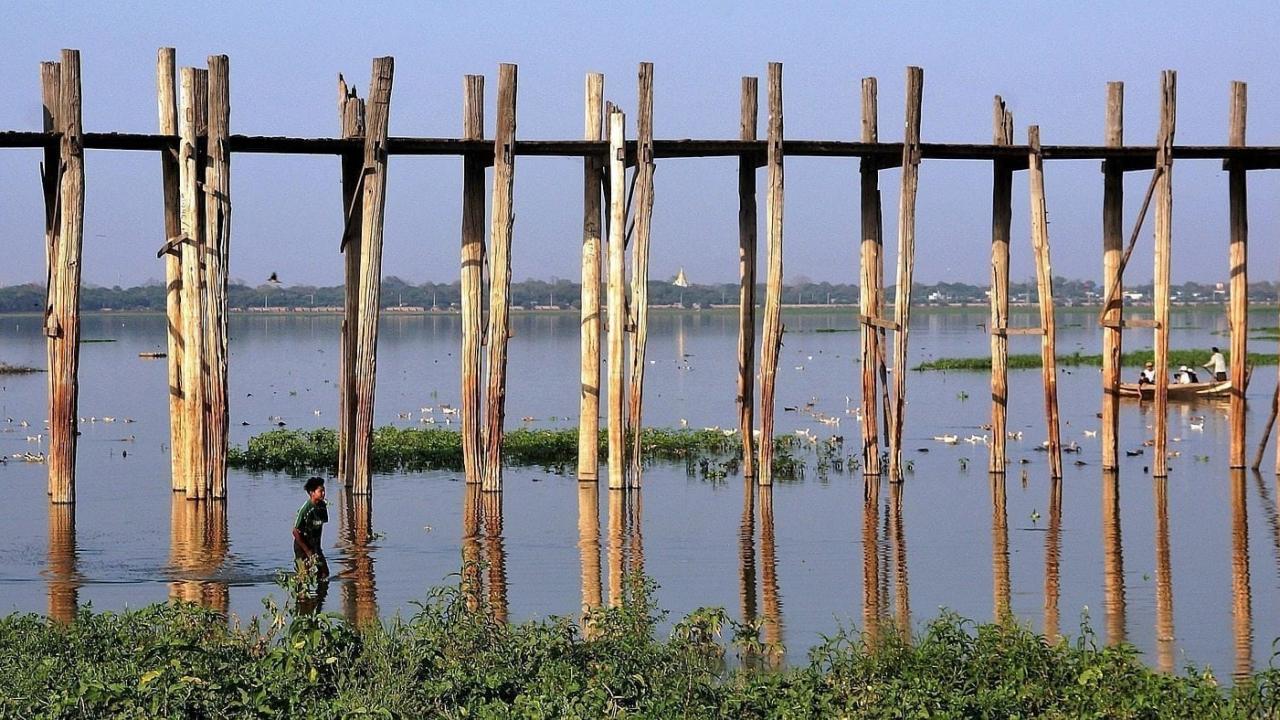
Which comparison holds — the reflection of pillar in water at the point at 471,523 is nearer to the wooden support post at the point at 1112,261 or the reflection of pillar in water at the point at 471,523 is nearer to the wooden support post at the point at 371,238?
the wooden support post at the point at 371,238

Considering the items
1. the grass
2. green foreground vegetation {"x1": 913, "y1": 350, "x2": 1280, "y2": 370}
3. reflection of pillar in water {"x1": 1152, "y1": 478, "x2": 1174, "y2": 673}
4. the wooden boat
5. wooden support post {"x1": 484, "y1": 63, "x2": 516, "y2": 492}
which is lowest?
reflection of pillar in water {"x1": 1152, "y1": 478, "x2": 1174, "y2": 673}

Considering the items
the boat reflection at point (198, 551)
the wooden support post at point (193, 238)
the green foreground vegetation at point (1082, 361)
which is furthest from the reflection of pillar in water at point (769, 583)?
the green foreground vegetation at point (1082, 361)

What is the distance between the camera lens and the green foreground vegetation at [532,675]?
10.7 metres

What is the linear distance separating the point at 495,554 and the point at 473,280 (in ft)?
14.4

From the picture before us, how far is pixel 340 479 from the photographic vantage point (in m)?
23.1

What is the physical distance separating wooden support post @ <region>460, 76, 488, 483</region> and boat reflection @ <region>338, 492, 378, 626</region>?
1.53 metres

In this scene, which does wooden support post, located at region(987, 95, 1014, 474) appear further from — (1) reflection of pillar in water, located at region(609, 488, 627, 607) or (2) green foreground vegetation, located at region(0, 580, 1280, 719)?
(2) green foreground vegetation, located at region(0, 580, 1280, 719)

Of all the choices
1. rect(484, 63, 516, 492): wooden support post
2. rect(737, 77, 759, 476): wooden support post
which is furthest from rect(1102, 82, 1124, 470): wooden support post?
rect(484, 63, 516, 492): wooden support post

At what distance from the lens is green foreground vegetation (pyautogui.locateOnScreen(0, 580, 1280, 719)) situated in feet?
35.1

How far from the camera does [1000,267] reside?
933 inches

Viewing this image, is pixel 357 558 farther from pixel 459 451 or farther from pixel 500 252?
pixel 459 451

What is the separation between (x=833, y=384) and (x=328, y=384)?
1582 cm

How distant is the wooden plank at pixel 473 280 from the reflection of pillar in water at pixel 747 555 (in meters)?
3.54

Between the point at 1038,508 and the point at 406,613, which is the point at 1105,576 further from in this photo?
the point at 406,613
